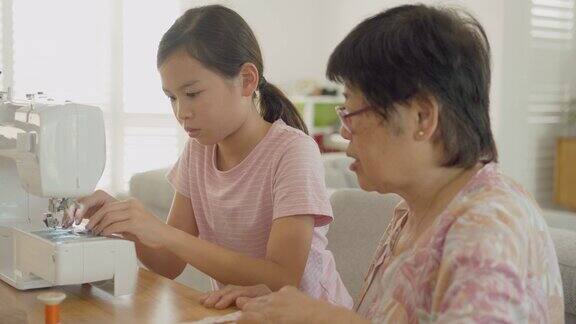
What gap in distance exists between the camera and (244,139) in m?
1.66

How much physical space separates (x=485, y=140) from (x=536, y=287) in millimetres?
236

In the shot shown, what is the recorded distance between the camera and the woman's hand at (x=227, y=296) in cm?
127

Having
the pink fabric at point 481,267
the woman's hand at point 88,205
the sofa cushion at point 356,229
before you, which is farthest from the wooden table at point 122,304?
the sofa cushion at point 356,229

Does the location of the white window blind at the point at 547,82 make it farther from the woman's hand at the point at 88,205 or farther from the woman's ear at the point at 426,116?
the woman's ear at the point at 426,116

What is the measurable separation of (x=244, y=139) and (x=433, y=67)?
0.77 meters

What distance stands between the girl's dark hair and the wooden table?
48 cm

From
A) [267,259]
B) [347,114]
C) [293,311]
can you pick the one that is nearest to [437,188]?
[347,114]

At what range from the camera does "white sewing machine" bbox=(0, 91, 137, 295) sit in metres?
1.33

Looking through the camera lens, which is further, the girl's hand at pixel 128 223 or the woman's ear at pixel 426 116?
the girl's hand at pixel 128 223

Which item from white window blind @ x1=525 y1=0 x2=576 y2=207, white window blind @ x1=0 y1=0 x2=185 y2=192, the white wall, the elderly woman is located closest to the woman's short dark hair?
the elderly woman

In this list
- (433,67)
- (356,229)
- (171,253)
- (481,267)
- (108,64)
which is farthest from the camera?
(108,64)

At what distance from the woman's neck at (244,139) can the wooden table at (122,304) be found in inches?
14.4

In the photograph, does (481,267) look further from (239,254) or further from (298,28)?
(298,28)

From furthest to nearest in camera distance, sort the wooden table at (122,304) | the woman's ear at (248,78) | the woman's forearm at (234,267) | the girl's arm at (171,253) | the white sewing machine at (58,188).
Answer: the girl's arm at (171,253), the woman's ear at (248,78), the woman's forearm at (234,267), the white sewing machine at (58,188), the wooden table at (122,304)
